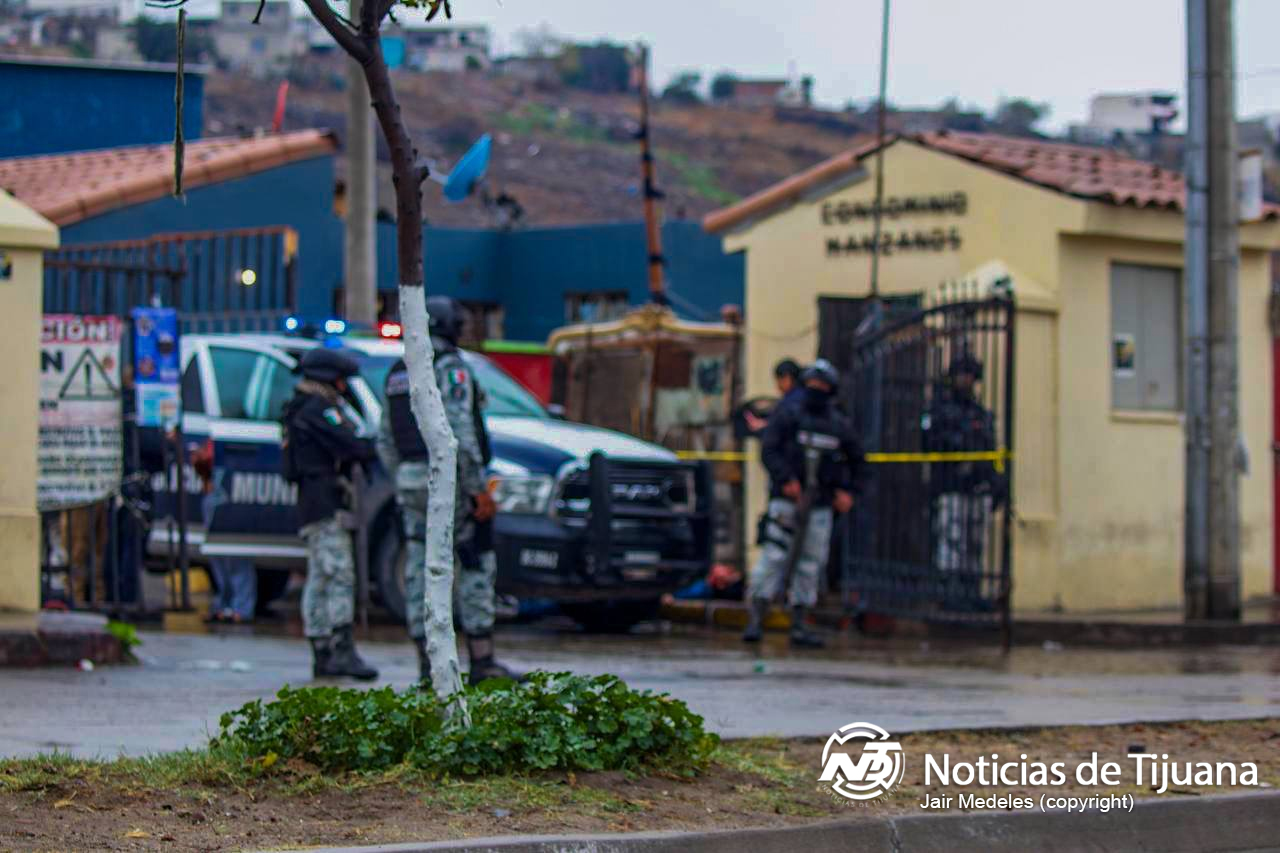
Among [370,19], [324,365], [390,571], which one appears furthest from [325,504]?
[370,19]

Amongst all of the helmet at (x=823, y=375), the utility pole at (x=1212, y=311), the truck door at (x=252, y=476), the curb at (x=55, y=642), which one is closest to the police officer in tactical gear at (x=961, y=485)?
the helmet at (x=823, y=375)

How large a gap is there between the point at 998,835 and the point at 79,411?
23.8 ft

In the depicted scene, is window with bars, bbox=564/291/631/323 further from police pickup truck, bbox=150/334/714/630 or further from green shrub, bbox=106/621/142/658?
green shrub, bbox=106/621/142/658

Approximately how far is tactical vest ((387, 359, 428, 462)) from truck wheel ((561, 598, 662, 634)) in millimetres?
5248

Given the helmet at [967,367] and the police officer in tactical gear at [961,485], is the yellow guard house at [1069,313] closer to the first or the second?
the police officer in tactical gear at [961,485]

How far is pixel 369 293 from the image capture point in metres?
16.6

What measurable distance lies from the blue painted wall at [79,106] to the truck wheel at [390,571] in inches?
320

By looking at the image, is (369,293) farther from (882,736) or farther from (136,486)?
(882,736)

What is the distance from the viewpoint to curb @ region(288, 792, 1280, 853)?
540cm

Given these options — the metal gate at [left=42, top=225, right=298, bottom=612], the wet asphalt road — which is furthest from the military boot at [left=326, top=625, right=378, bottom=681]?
the metal gate at [left=42, top=225, right=298, bottom=612]

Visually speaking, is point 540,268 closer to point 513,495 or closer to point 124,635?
point 513,495

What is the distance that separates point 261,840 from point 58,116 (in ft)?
63.3

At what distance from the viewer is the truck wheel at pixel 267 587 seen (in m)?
15.5

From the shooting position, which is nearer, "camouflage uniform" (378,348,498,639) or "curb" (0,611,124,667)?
"camouflage uniform" (378,348,498,639)
